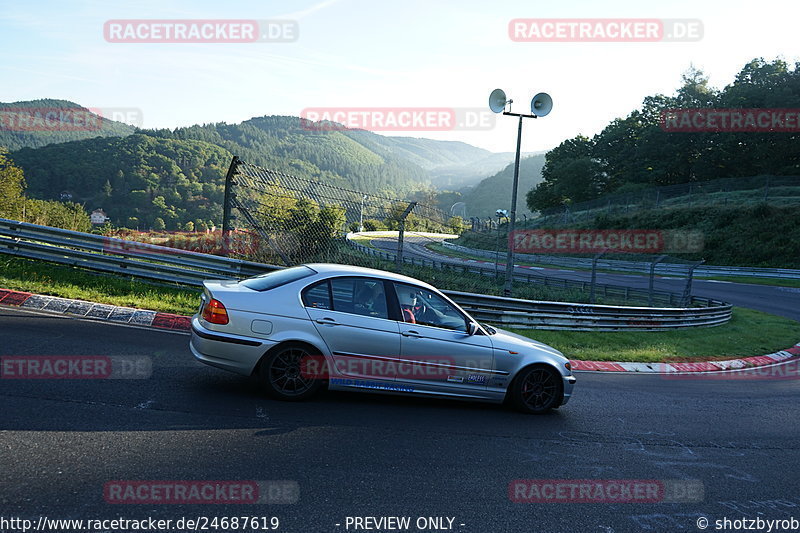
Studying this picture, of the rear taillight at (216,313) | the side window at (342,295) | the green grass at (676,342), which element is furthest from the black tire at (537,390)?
the green grass at (676,342)

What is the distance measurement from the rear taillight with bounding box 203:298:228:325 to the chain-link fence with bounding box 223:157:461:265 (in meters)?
4.17

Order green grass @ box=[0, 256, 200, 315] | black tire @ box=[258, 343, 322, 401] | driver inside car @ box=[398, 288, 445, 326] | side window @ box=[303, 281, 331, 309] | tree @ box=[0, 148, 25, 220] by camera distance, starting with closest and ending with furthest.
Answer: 1. black tire @ box=[258, 343, 322, 401]
2. side window @ box=[303, 281, 331, 309]
3. driver inside car @ box=[398, 288, 445, 326]
4. green grass @ box=[0, 256, 200, 315]
5. tree @ box=[0, 148, 25, 220]

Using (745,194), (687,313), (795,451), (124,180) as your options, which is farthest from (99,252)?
(124,180)

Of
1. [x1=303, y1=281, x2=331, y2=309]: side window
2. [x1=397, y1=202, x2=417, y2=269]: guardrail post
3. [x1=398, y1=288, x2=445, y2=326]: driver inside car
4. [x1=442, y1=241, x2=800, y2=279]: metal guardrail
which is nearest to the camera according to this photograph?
[x1=303, y1=281, x2=331, y2=309]: side window

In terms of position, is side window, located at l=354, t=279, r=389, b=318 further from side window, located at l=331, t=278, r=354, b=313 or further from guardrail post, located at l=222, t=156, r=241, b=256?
guardrail post, located at l=222, t=156, r=241, b=256

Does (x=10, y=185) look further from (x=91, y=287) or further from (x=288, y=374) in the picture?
(x=288, y=374)

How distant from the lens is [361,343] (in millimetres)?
5871

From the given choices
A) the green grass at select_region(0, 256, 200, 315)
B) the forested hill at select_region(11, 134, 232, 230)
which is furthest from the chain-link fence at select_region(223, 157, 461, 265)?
the forested hill at select_region(11, 134, 232, 230)

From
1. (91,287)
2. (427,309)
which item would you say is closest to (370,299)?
(427,309)

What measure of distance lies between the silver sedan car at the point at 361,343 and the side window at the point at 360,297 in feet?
0.04

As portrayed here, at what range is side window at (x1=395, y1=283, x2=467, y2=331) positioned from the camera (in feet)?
20.3

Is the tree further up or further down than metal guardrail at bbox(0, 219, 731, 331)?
further up

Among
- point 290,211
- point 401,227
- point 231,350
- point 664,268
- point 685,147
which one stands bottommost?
point 231,350

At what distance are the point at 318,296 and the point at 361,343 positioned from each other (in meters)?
0.68
